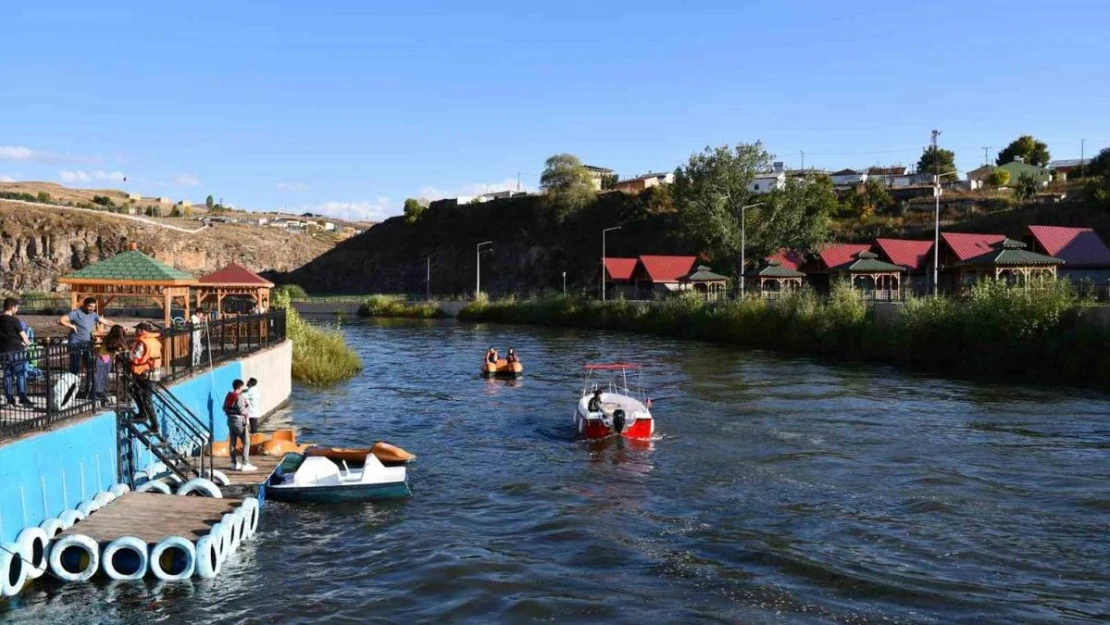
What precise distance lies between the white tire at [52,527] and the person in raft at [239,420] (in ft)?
16.2

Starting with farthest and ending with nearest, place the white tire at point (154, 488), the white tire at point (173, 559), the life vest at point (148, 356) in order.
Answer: the life vest at point (148, 356) → the white tire at point (154, 488) → the white tire at point (173, 559)

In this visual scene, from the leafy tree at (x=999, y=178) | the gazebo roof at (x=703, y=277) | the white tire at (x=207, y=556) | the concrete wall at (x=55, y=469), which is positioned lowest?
the white tire at (x=207, y=556)

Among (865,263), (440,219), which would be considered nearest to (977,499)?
(865,263)

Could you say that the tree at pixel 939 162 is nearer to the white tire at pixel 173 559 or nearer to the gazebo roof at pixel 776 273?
the gazebo roof at pixel 776 273

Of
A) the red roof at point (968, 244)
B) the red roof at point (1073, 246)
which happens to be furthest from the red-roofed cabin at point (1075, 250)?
the red roof at point (968, 244)

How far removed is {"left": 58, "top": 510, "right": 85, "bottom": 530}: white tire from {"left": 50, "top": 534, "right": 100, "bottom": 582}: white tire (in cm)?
45

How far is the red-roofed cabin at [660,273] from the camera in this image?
88.5 metres

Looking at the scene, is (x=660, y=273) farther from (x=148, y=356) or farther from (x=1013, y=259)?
(x=148, y=356)

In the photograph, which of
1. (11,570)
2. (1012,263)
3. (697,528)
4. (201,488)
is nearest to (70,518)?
(11,570)

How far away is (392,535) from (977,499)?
11219mm

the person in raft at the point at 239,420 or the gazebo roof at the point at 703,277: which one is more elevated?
the gazebo roof at the point at 703,277

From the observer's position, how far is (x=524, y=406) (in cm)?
3088

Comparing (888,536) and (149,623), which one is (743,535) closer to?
(888,536)

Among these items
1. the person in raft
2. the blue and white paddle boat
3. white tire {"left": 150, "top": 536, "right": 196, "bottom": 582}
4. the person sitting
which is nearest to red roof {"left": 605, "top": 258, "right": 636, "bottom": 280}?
the person sitting
